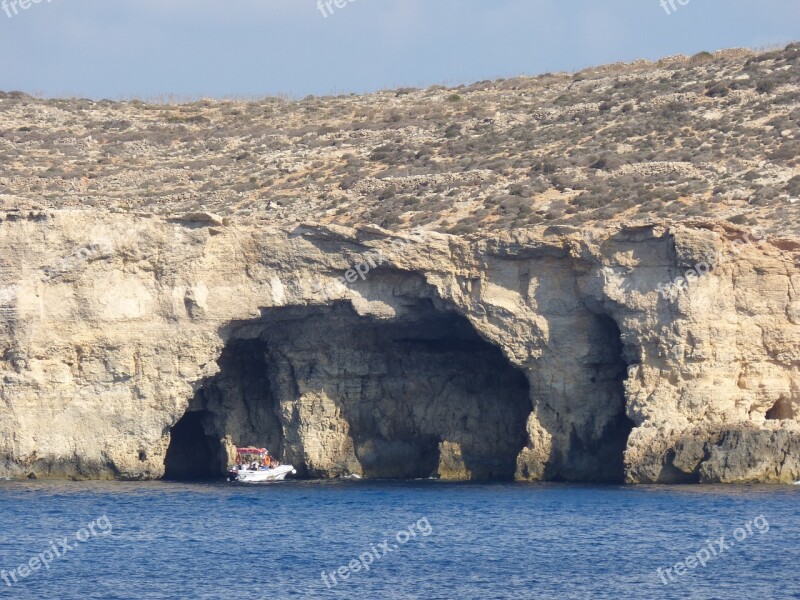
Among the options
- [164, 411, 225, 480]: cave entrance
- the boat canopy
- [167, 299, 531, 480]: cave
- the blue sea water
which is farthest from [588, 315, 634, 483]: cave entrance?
[164, 411, 225, 480]: cave entrance

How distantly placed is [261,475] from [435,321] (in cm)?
700

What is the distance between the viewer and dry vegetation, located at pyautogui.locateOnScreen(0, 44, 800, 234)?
50.4 metres

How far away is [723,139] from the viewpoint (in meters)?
55.7

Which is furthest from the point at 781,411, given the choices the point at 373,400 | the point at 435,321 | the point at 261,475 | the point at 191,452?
the point at 191,452

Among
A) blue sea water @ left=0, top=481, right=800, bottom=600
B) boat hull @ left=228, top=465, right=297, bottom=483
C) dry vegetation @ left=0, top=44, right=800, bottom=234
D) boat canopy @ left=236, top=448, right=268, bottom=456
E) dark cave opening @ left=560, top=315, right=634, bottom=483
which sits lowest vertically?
blue sea water @ left=0, top=481, right=800, bottom=600

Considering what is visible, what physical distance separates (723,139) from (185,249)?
80.3ft

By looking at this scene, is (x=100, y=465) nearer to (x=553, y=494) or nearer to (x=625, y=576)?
(x=553, y=494)

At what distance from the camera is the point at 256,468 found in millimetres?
43188

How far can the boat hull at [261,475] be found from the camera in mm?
42656

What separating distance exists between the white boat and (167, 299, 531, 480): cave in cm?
61

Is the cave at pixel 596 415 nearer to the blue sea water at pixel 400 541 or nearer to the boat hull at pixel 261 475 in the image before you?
the blue sea water at pixel 400 541

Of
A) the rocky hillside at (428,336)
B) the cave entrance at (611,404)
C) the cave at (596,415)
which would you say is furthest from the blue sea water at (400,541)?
the cave entrance at (611,404)

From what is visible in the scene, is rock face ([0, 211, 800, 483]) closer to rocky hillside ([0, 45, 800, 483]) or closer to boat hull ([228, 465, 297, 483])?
rocky hillside ([0, 45, 800, 483])

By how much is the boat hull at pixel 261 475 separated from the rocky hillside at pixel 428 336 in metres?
1.00
